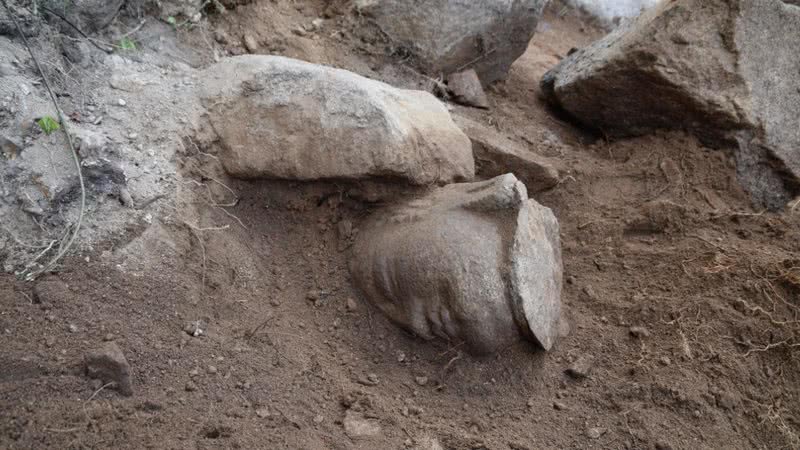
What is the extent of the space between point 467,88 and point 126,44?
5.70 ft

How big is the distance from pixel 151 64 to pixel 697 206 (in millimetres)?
2373

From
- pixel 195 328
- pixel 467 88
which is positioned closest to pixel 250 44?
pixel 467 88

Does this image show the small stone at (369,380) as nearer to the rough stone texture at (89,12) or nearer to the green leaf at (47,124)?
the green leaf at (47,124)

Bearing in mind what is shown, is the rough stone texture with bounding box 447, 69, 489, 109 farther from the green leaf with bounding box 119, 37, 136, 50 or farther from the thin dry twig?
the thin dry twig

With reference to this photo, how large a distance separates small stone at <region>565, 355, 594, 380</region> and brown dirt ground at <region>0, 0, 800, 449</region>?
1.1 inches

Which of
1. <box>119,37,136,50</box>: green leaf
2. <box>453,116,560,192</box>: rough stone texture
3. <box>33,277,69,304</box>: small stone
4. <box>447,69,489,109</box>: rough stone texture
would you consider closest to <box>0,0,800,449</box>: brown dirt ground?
<box>33,277,69,304</box>: small stone

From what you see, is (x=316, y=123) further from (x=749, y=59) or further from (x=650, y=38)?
(x=749, y=59)

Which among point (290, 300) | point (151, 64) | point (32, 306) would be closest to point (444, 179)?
point (290, 300)

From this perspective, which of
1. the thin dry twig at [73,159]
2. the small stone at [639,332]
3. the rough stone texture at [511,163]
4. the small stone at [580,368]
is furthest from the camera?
the rough stone texture at [511,163]

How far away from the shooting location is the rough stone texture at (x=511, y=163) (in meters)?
2.93

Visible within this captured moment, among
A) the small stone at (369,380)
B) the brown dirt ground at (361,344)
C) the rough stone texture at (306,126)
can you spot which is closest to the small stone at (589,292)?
the brown dirt ground at (361,344)

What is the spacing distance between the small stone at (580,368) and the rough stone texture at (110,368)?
1.43m

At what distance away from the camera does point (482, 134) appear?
304 centimetres

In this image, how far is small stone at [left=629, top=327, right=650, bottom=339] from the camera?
2385 millimetres
